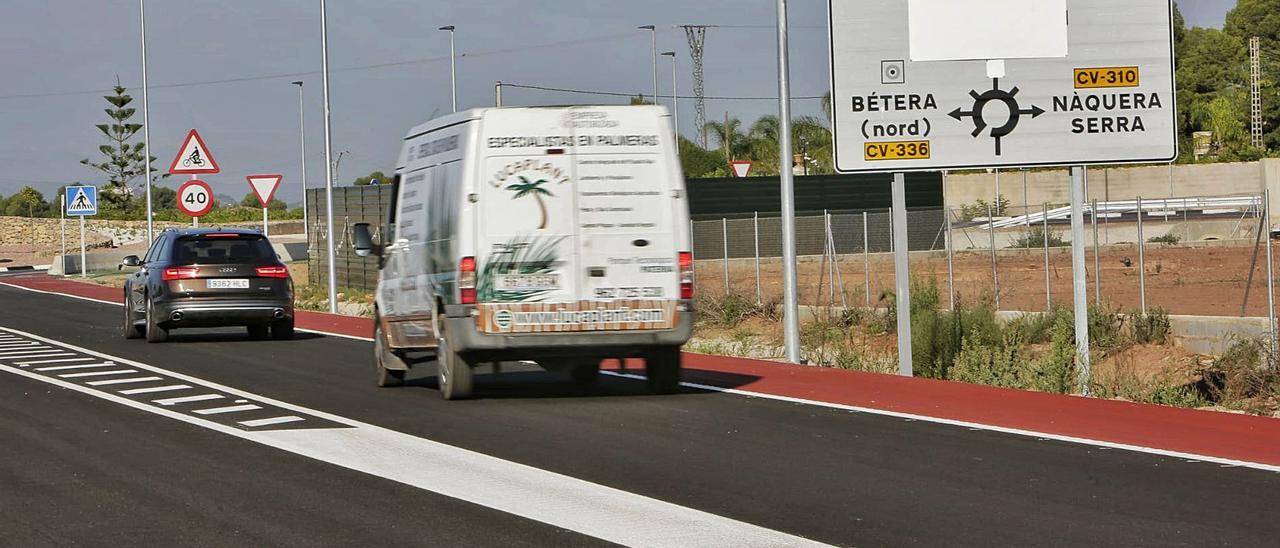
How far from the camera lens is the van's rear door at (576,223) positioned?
14.1 m

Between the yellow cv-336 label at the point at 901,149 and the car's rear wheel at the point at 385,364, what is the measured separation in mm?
5272

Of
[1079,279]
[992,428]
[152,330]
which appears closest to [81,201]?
[152,330]

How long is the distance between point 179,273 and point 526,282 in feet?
34.3

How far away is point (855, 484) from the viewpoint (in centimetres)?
959

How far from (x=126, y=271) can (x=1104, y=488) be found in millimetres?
52053

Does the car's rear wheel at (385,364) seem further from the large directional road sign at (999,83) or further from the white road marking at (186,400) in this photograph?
the large directional road sign at (999,83)

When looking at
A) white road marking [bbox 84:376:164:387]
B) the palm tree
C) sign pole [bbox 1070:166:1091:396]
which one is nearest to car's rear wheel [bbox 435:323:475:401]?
white road marking [bbox 84:376:164:387]

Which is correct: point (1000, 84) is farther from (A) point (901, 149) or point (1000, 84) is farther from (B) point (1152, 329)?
(B) point (1152, 329)

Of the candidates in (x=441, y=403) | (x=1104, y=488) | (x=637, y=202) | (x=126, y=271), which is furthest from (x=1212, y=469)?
(x=126, y=271)

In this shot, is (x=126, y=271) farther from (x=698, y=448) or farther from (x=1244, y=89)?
(x=1244, y=89)

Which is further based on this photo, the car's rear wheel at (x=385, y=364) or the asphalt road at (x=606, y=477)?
the car's rear wheel at (x=385, y=364)

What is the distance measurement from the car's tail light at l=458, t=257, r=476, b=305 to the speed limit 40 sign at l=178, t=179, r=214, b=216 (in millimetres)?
18019

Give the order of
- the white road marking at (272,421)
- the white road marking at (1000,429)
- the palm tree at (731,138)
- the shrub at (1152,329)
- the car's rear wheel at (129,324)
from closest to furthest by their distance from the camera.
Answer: the white road marking at (1000,429)
the white road marking at (272,421)
the shrub at (1152,329)
the car's rear wheel at (129,324)
the palm tree at (731,138)

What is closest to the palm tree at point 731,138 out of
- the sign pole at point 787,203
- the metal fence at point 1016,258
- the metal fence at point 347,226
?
the metal fence at point 1016,258
